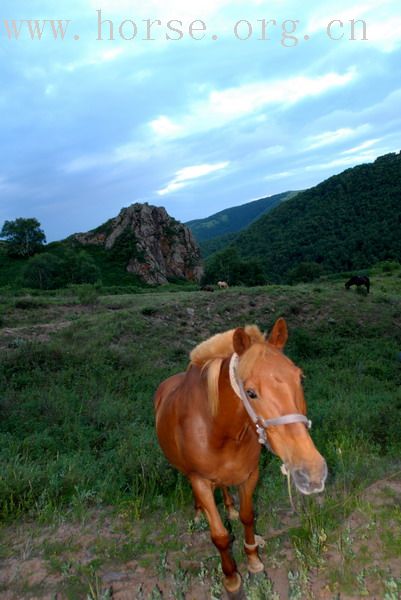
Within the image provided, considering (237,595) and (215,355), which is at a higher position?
(215,355)

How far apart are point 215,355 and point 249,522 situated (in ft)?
4.65

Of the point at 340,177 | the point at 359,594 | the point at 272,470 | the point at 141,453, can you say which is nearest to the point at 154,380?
the point at 141,453

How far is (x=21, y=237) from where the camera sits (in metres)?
56.2

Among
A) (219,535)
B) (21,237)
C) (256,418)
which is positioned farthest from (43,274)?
(256,418)

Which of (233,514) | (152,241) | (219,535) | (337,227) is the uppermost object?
(152,241)

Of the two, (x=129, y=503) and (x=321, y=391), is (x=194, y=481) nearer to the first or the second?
(x=129, y=503)

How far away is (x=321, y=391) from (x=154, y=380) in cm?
420

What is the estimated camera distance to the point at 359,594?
8.11 feet

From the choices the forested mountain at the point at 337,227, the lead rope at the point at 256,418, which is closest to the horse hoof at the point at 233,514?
the lead rope at the point at 256,418

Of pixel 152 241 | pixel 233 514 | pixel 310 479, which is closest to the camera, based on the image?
pixel 310 479

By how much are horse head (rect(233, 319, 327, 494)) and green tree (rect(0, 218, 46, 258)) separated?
5992 cm

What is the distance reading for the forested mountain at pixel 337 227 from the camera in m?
54.3

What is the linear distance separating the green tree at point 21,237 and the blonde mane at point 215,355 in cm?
5928

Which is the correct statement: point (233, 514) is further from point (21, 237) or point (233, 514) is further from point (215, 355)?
point (21, 237)
